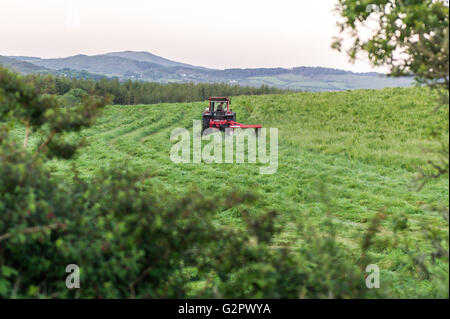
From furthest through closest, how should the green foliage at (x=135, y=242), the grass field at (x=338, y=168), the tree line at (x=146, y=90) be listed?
the tree line at (x=146, y=90), the grass field at (x=338, y=168), the green foliage at (x=135, y=242)

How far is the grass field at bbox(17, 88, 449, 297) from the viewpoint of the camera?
700 centimetres

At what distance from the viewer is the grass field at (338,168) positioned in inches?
275

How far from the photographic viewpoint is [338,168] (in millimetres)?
12844

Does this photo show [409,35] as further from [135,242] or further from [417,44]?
[135,242]

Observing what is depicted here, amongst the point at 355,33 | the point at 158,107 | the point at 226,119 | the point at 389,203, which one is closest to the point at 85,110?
the point at 355,33

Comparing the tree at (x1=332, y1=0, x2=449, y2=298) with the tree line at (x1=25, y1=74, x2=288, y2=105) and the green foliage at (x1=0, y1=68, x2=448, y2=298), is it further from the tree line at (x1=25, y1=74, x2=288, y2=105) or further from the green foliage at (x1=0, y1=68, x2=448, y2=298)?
the tree line at (x1=25, y1=74, x2=288, y2=105)

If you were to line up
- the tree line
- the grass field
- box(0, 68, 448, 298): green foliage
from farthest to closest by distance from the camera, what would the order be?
the tree line
the grass field
box(0, 68, 448, 298): green foliage

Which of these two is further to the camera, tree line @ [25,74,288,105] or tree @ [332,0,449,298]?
tree line @ [25,74,288,105]

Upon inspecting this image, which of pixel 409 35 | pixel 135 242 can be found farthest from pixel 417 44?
pixel 135 242

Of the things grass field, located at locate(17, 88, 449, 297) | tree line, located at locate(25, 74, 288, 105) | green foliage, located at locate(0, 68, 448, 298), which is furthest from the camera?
tree line, located at locate(25, 74, 288, 105)

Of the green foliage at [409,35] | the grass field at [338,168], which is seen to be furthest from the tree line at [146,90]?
the green foliage at [409,35]

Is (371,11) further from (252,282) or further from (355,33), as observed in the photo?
(252,282)

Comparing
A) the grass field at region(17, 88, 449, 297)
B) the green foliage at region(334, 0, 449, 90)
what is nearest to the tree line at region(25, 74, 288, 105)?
the grass field at region(17, 88, 449, 297)

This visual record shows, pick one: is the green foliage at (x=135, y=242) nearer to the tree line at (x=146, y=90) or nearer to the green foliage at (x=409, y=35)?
the green foliage at (x=409, y=35)
